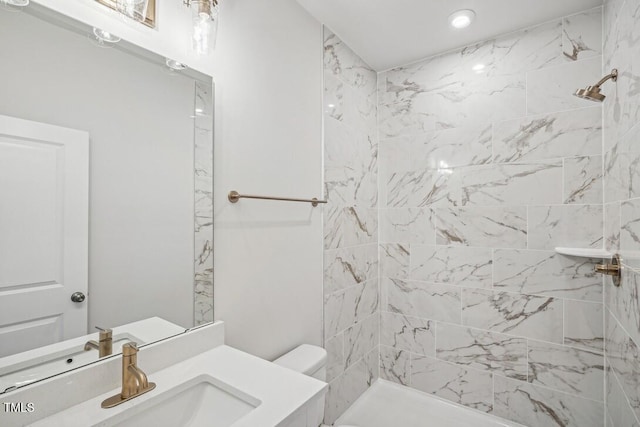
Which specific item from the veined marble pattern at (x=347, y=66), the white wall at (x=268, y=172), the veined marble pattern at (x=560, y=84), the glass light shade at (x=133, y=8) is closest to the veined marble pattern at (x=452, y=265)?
the white wall at (x=268, y=172)

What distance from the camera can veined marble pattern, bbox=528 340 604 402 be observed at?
64.3 inches

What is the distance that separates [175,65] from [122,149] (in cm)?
36

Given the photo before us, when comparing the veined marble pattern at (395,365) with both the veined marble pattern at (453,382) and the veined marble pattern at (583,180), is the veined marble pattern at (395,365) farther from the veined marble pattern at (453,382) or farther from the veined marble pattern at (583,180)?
the veined marble pattern at (583,180)

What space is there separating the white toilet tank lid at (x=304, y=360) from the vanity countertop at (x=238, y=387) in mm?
372

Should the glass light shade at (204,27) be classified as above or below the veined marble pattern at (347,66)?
below

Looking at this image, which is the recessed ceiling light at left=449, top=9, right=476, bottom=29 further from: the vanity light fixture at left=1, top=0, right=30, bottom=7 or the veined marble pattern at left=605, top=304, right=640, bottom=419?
the vanity light fixture at left=1, top=0, right=30, bottom=7

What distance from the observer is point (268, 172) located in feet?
4.77

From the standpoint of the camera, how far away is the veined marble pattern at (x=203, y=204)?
3.72 feet

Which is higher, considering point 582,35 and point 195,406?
point 582,35

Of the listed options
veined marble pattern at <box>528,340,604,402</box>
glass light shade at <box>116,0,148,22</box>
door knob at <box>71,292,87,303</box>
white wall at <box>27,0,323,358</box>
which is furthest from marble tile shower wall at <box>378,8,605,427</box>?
door knob at <box>71,292,87,303</box>

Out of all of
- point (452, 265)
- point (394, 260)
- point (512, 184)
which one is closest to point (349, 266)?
point (394, 260)

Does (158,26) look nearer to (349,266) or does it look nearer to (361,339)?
(349,266)

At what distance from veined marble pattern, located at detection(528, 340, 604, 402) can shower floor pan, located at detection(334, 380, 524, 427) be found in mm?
349

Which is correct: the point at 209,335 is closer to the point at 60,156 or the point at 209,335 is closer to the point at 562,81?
the point at 60,156
